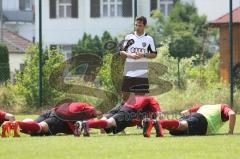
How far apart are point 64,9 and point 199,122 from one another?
35.9 m

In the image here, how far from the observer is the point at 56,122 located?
13.0 metres

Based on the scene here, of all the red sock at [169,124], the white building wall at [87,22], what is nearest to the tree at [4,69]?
the red sock at [169,124]

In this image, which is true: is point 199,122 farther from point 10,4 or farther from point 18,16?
point 10,4

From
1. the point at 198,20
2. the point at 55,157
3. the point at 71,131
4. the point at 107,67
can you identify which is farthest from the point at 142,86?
the point at 198,20

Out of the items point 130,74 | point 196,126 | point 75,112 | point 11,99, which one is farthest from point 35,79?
point 196,126

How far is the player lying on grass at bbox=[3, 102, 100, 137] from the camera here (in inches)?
497

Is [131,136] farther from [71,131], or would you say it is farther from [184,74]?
[184,74]

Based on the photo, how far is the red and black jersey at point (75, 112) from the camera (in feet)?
43.1

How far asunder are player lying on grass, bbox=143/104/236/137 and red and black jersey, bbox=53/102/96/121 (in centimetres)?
132

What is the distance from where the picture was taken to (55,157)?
9.20 meters

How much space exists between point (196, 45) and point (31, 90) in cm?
2151

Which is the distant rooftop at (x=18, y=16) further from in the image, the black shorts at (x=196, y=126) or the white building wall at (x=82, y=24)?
the black shorts at (x=196, y=126)

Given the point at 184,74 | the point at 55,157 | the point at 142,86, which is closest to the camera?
the point at 55,157

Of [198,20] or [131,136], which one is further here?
[198,20]
